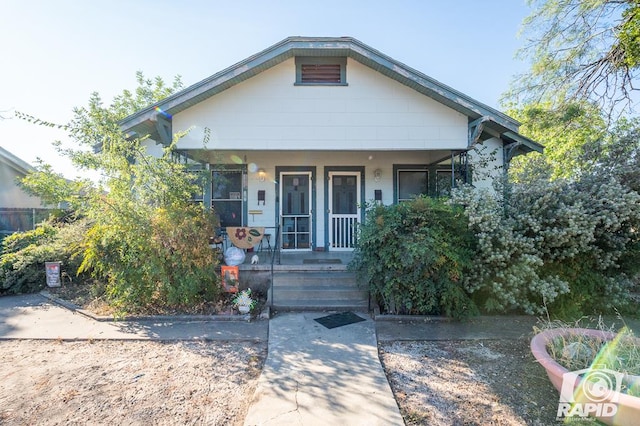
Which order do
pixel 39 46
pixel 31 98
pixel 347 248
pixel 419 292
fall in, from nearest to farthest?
pixel 419 292 → pixel 39 46 → pixel 31 98 → pixel 347 248

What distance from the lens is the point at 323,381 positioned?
3070 millimetres

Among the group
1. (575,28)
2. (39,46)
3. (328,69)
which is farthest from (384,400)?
(575,28)

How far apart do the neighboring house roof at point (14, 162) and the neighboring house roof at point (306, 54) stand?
833cm

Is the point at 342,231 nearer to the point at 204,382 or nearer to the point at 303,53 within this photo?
the point at 303,53

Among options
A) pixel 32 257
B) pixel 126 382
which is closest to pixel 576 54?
pixel 126 382

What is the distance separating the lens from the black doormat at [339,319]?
15.2 feet

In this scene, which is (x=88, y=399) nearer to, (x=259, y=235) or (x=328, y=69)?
(x=259, y=235)

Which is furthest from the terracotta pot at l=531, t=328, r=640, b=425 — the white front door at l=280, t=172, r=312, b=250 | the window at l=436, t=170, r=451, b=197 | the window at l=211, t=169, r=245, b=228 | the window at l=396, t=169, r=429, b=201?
the window at l=211, t=169, r=245, b=228

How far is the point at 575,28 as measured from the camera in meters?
8.16

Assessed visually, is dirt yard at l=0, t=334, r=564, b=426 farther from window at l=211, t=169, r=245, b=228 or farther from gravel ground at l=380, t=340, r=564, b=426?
window at l=211, t=169, r=245, b=228

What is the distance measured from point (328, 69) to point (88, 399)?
6659 mm

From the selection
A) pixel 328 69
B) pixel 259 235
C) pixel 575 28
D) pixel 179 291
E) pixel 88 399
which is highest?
pixel 575 28

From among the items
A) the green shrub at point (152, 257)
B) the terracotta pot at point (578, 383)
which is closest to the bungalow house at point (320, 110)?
the green shrub at point (152, 257)

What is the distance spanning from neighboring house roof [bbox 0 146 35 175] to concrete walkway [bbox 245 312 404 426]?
12508mm
